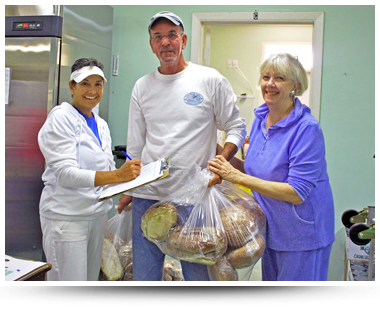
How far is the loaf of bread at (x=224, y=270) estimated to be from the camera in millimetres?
1212

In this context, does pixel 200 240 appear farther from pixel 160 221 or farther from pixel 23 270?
pixel 23 270

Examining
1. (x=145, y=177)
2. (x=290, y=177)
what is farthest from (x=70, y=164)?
(x=290, y=177)

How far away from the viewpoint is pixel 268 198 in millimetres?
1355

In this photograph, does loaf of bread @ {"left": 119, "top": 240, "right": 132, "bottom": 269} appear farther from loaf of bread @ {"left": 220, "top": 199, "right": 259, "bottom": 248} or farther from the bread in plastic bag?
loaf of bread @ {"left": 220, "top": 199, "right": 259, "bottom": 248}

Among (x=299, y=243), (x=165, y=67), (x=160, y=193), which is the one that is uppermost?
(x=165, y=67)

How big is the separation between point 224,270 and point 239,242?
11 cm

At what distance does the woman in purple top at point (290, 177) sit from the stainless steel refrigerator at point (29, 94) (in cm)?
142

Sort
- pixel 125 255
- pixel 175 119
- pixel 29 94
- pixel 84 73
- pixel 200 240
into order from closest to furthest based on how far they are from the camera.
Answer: pixel 200 240
pixel 175 119
pixel 84 73
pixel 125 255
pixel 29 94

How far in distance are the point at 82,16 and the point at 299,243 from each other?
6.67 feet

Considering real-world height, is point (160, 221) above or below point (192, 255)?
above

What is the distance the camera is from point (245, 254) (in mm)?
1190

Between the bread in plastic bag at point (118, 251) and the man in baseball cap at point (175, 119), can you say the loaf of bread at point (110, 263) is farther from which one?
the man in baseball cap at point (175, 119)
